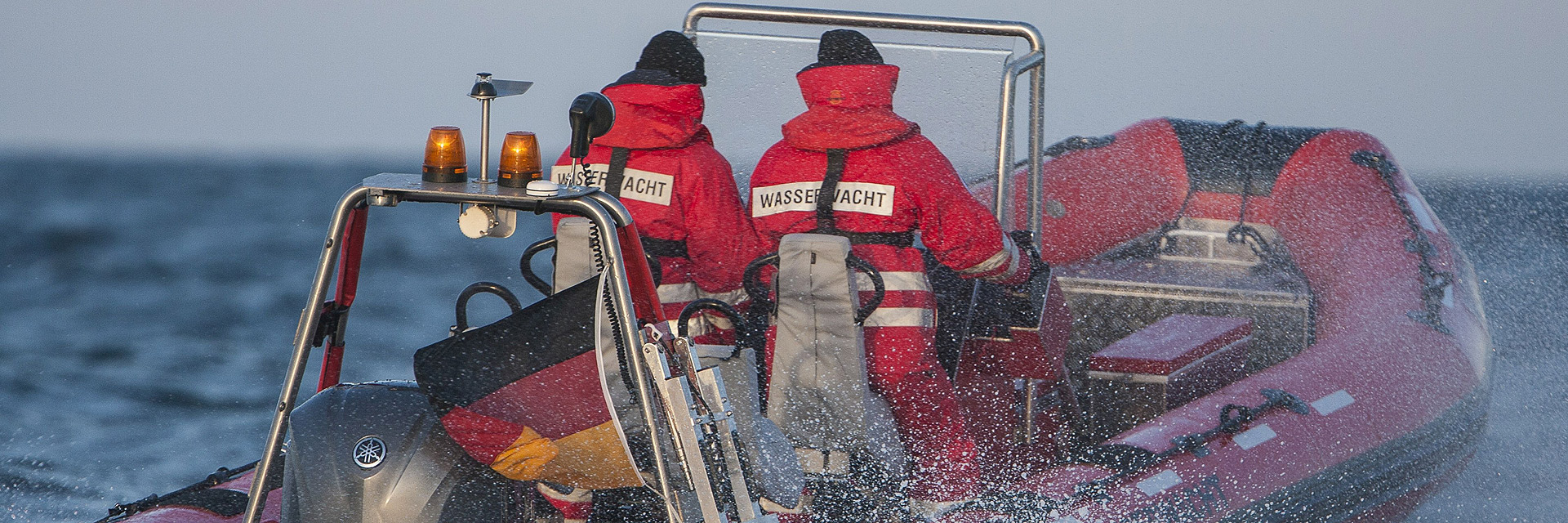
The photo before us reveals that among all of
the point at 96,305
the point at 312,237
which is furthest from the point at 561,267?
the point at 312,237

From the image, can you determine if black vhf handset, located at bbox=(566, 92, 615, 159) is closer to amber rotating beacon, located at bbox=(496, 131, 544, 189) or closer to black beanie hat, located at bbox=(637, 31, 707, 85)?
amber rotating beacon, located at bbox=(496, 131, 544, 189)

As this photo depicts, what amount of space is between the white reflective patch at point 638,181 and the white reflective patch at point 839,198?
0.71 ft

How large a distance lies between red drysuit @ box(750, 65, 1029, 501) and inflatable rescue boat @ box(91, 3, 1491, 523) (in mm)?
99

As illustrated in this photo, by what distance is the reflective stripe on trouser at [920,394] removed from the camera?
9.27 ft

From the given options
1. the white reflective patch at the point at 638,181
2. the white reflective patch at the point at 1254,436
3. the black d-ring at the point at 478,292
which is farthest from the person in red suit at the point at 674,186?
the white reflective patch at the point at 1254,436

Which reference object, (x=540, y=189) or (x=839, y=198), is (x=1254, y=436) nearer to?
(x=839, y=198)

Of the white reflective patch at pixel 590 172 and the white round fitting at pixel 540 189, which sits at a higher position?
the white round fitting at pixel 540 189

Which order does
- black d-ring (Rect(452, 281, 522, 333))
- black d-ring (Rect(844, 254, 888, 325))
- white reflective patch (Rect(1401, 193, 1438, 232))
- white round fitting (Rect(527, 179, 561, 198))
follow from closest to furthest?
white round fitting (Rect(527, 179, 561, 198))
black d-ring (Rect(452, 281, 522, 333))
black d-ring (Rect(844, 254, 888, 325))
white reflective patch (Rect(1401, 193, 1438, 232))

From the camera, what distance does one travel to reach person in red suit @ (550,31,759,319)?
2875 mm

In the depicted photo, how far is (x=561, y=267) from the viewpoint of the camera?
2.53 meters

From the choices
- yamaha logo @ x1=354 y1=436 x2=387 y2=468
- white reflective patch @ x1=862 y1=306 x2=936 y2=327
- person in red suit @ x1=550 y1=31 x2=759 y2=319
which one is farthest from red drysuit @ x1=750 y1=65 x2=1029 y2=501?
yamaha logo @ x1=354 y1=436 x2=387 y2=468

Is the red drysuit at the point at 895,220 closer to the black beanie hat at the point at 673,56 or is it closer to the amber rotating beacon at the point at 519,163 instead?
the black beanie hat at the point at 673,56

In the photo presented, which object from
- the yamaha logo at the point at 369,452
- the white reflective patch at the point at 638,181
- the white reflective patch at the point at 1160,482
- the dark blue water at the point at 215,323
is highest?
the white reflective patch at the point at 638,181

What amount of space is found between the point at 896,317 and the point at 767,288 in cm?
28
